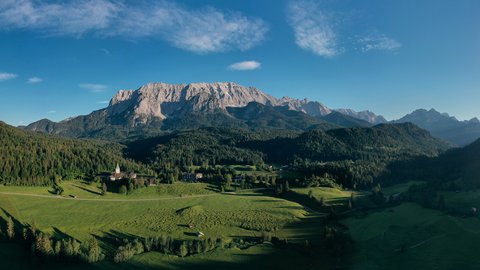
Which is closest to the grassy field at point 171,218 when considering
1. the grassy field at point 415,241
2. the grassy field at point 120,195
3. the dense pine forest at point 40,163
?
the grassy field at point 120,195

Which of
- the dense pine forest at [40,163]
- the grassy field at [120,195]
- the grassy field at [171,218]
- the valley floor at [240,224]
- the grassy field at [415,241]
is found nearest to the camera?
the grassy field at [415,241]

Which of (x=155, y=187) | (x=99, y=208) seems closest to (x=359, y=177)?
(x=155, y=187)

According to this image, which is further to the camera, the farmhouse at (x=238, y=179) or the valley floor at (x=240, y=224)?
the farmhouse at (x=238, y=179)

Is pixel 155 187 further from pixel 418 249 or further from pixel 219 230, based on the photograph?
pixel 418 249

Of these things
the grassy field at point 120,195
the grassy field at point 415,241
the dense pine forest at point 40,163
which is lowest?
the grassy field at point 415,241

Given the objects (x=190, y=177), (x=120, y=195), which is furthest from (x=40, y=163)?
(x=190, y=177)

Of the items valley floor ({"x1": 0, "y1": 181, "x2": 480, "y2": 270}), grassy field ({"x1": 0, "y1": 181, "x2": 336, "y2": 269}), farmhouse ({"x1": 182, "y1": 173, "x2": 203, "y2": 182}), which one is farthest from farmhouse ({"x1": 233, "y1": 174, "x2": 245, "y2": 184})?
grassy field ({"x1": 0, "y1": 181, "x2": 336, "y2": 269})

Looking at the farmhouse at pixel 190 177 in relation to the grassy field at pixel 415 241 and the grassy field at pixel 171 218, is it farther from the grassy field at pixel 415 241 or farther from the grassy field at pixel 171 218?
the grassy field at pixel 415 241

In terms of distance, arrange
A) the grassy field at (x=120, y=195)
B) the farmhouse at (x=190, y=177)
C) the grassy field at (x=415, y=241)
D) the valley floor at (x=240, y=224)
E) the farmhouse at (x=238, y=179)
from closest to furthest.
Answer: the grassy field at (x=415, y=241), the valley floor at (x=240, y=224), the grassy field at (x=120, y=195), the farmhouse at (x=238, y=179), the farmhouse at (x=190, y=177)

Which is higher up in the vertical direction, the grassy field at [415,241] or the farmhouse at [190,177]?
the farmhouse at [190,177]
